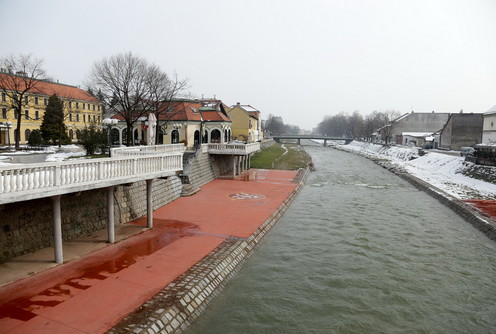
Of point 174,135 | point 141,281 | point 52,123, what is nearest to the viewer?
point 141,281

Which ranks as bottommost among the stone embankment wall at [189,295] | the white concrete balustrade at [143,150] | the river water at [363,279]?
the river water at [363,279]

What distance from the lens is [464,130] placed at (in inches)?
2466

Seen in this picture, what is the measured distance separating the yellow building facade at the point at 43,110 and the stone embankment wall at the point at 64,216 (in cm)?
3455

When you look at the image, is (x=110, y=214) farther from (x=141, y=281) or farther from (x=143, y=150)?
(x=143, y=150)

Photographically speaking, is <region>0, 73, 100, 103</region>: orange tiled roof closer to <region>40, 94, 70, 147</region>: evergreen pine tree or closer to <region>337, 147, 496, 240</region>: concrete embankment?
<region>40, 94, 70, 147</region>: evergreen pine tree

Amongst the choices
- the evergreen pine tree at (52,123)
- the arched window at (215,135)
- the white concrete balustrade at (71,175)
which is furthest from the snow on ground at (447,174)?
the evergreen pine tree at (52,123)

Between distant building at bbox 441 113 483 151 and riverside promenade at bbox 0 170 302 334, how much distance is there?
58626 mm

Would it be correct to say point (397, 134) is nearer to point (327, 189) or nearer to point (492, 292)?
point (327, 189)

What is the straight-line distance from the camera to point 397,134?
95.8m

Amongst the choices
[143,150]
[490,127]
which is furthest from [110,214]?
[490,127]

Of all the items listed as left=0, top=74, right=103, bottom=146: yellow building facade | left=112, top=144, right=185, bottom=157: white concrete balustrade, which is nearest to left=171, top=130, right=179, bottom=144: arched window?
left=112, top=144, right=185, bottom=157: white concrete balustrade

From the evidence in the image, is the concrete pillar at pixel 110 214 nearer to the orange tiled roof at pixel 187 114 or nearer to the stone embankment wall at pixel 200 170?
the stone embankment wall at pixel 200 170

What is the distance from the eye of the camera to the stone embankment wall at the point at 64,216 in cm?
1185

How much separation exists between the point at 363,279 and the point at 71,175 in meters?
11.5
